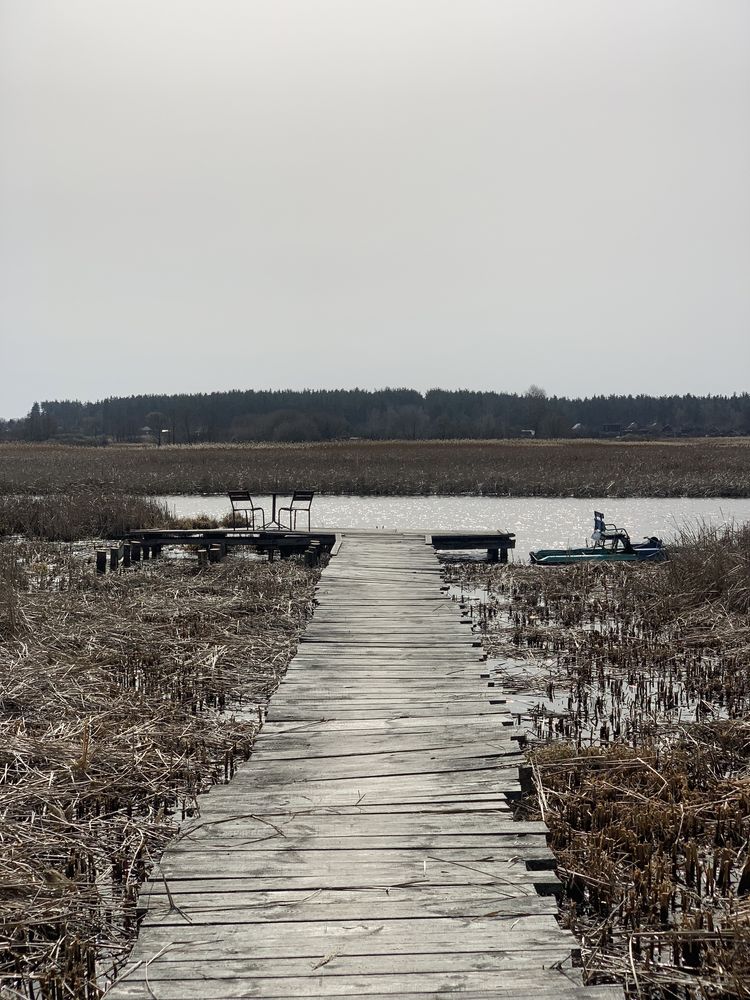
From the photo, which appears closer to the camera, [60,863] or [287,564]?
[60,863]

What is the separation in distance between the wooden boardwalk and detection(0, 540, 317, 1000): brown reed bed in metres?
0.50

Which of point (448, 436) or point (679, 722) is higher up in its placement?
point (448, 436)

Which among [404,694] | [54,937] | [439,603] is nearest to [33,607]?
[439,603]

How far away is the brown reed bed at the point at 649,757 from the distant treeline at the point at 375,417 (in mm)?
86056

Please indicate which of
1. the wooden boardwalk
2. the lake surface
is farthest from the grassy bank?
the wooden boardwalk

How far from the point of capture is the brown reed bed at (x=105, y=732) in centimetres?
422

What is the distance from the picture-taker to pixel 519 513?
25.7 metres

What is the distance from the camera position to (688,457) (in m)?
44.0

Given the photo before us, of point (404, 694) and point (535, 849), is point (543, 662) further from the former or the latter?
point (535, 849)

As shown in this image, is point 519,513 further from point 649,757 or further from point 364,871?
point 364,871

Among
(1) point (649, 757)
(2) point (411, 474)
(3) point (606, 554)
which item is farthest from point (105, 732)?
(2) point (411, 474)

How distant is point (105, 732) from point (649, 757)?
403 cm

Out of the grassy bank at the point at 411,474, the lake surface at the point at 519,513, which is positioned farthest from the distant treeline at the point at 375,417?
the lake surface at the point at 519,513

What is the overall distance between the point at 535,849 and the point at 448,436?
92747mm
